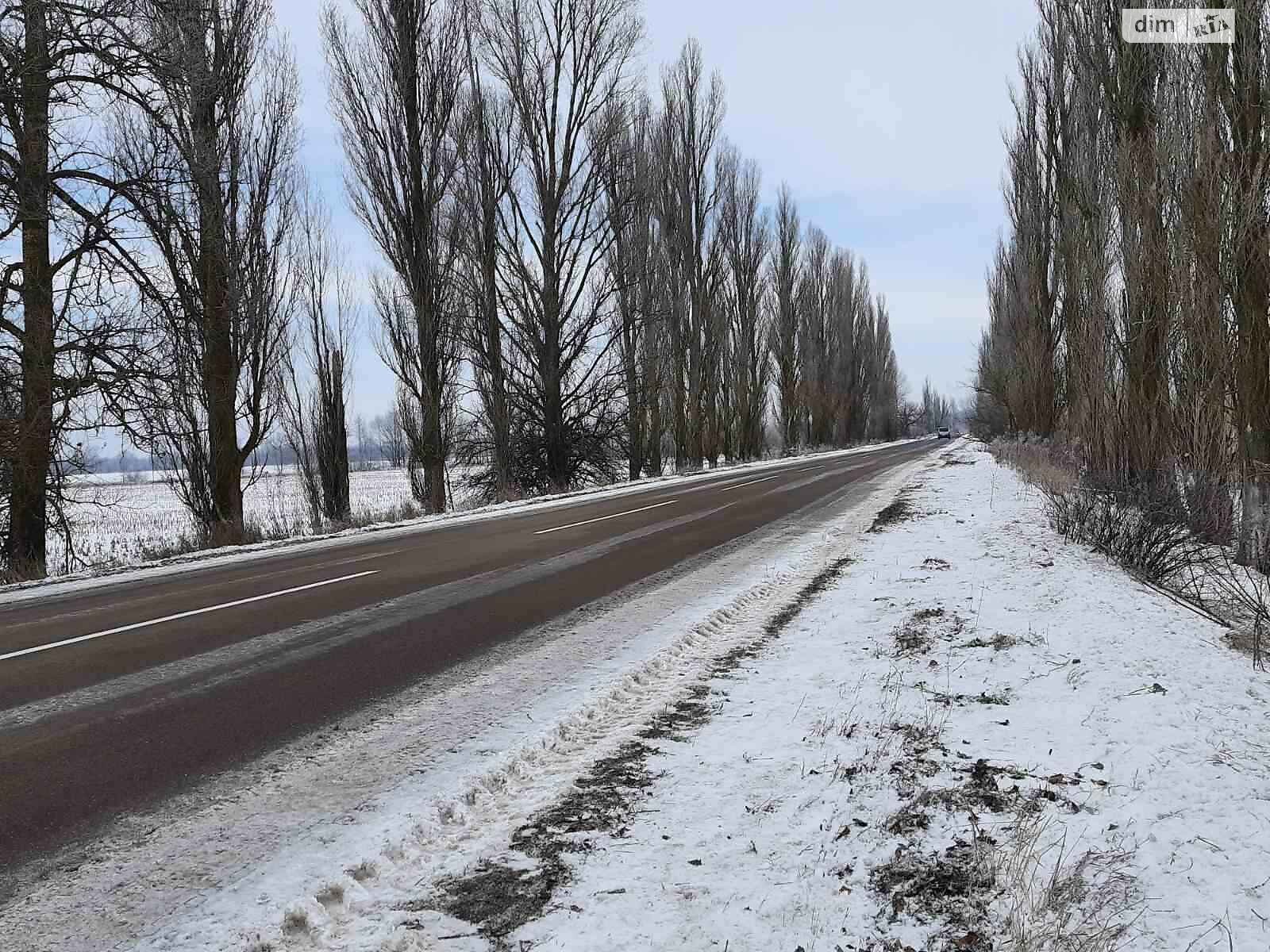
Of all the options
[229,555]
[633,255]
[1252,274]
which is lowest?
[229,555]

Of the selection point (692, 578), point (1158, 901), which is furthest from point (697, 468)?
point (1158, 901)

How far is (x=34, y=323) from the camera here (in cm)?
1149

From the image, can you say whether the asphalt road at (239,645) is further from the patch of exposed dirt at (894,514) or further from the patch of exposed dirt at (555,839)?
the patch of exposed dirt at (894,514)

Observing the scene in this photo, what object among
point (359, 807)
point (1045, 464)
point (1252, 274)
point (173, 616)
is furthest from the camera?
point (1045, 464)

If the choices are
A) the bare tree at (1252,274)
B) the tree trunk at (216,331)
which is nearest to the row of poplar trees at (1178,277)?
the bare tree at (1252,274)

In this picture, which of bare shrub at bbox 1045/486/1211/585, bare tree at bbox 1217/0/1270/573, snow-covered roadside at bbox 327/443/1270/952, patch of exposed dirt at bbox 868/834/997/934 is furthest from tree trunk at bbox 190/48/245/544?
bare tree at bbox 1217/0/1270/573

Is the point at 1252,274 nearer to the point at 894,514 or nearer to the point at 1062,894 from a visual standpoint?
the point at 894,514

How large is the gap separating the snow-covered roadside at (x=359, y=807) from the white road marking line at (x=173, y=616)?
3313mm

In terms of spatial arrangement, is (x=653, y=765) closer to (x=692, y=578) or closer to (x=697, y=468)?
(x=692, y=578)

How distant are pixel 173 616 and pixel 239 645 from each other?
160 cm

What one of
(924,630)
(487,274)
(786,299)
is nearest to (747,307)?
(786,299)

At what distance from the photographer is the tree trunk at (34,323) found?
10.6 meters

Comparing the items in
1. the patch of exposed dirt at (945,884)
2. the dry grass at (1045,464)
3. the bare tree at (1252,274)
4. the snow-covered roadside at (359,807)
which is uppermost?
the bare tree at (1252,274)

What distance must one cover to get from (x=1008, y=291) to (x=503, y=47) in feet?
68.8
